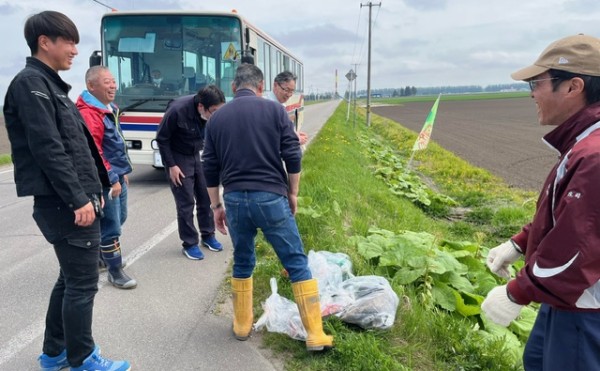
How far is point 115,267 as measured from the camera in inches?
167

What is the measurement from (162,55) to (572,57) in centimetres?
758

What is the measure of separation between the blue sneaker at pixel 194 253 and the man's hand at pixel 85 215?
2509 millimetres

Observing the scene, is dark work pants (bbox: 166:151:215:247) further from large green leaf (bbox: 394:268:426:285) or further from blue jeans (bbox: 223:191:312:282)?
large green leaf (bbox: 394:268:426:285)

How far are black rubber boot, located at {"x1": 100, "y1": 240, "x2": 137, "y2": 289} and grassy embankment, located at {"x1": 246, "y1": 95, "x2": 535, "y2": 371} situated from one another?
4.00 feet

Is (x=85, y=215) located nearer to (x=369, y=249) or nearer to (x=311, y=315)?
(x=311, y=315)

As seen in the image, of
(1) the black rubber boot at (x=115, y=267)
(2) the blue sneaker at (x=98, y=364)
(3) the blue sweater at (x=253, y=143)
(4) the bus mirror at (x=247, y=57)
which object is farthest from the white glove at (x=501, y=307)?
(4) the bus mirror at (x=247, y=57)

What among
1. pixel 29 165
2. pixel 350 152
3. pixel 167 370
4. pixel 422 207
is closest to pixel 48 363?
pixel 167 370

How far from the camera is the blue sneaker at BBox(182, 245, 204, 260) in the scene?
498 cm

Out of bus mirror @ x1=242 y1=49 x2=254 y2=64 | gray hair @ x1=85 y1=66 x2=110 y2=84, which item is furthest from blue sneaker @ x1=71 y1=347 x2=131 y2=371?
bus mirror @ x1=242 y1=49 x2=254 y2=64

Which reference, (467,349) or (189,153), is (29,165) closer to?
(189,153)

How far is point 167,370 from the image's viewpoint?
296 centimetres

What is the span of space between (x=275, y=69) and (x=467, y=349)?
10260 mm

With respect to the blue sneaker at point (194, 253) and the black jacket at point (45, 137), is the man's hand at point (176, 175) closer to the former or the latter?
the blue sneaker at point (194, 253)

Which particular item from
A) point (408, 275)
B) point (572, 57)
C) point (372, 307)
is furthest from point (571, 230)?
point (408, 275)
